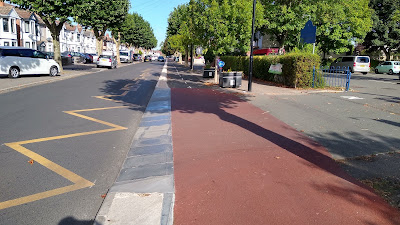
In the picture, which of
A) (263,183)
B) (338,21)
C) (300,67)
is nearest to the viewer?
(263,183)

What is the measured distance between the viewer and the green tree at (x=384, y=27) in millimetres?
37125

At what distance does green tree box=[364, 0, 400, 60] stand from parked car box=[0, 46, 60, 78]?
37.0 meters

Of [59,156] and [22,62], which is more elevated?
[22,62]

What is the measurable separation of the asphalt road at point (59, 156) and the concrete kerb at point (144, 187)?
17 cm

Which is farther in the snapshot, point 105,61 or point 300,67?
point 105,61

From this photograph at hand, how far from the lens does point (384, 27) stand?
3759 cm

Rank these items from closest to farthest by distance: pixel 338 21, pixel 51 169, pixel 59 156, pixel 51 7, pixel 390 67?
1. pixel 51 169
2. pixel 59 156
3. pixel 51 7
4. pixel 338 21
5. pixel 390 67

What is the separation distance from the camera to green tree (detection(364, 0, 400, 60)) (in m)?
37.1

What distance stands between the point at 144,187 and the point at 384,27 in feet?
140

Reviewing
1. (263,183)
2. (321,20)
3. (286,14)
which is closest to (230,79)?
(263,183)

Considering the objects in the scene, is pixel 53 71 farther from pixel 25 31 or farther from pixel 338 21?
pixel 25 31

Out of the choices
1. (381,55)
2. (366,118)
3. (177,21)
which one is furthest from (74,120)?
(381,55)

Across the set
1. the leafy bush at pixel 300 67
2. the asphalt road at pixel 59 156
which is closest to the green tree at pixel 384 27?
the leafy bush at pixel 300 67

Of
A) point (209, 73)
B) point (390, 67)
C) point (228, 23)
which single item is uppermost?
point (228, 23)
